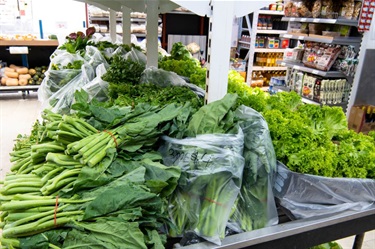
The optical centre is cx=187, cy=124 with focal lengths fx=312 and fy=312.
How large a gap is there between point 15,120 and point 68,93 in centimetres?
311

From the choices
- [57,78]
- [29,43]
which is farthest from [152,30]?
[29,43]

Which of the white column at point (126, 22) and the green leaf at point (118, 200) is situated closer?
the green leaf at point (118, 200)

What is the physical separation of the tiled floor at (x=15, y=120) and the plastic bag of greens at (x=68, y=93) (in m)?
1.04

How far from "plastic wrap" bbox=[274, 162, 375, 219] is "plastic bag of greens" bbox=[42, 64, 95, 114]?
1616mm

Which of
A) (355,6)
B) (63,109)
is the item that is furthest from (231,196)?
(355,6)

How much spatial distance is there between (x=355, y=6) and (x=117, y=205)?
Answer: 4.29 m

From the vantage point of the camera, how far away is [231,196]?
112 centimetres

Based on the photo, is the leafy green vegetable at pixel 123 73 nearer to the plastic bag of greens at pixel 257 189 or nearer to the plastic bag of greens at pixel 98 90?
the plastic bag of greens at pixel 98 90

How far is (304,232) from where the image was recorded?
1.19 meters

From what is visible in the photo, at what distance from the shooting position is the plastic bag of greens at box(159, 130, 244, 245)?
3.61 ft

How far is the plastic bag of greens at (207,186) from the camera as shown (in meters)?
1.10

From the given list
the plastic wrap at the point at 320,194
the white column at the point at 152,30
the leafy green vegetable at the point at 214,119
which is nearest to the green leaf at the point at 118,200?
the leafy green vegetable at the point at 214,119

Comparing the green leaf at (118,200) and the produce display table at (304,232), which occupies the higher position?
the green leaf at (118,200)

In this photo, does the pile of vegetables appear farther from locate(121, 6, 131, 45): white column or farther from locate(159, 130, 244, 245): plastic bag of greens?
locate(121, 6, 131, 45): white column
